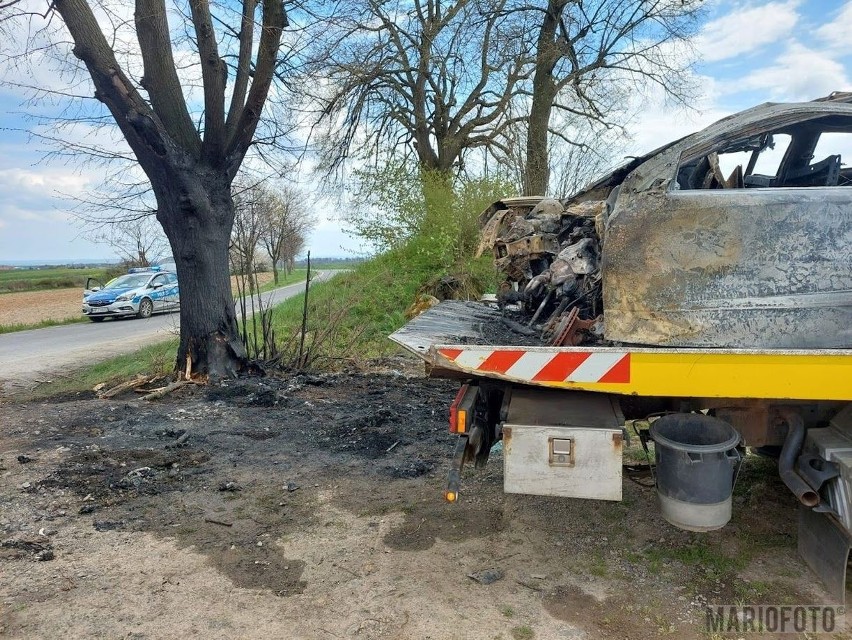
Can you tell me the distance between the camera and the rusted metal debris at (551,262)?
135 inches

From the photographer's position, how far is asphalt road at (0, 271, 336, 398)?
964cm

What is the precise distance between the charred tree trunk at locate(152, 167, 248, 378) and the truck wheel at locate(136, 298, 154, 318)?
1501cm

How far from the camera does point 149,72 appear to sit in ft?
22.3

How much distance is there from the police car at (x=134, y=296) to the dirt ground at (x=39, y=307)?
1910 millimetres

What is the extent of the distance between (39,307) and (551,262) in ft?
93.7

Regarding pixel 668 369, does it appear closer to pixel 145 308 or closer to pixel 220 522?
pixel 220 522

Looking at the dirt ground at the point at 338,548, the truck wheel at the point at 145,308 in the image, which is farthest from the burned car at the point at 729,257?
the truck wheel at the point at 145,308

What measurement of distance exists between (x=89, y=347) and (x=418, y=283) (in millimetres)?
7870

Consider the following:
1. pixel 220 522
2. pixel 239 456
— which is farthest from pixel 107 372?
pixel 220 522

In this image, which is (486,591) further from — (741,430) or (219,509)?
(219,509)

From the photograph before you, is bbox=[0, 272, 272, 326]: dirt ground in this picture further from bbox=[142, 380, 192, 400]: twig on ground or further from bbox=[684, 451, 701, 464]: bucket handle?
bbox=[684, 451, 701, 464]: bucket handle

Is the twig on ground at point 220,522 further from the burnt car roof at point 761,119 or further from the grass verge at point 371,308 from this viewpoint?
the grass verge at point 371,308

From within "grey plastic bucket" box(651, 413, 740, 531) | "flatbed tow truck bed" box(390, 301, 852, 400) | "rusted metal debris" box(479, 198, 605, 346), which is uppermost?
"rusted metal debris" box(479, 198, 605, 346)

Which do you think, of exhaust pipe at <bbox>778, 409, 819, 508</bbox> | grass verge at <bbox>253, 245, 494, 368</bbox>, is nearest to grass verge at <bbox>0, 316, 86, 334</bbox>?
grass verge at <bbox>253, 245, 494, 368</bbox>
